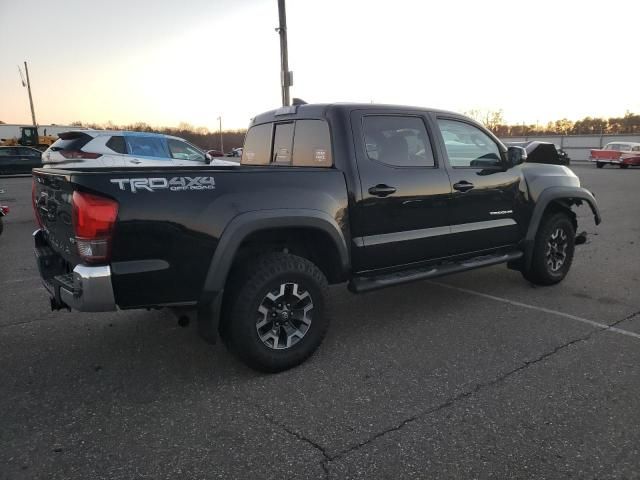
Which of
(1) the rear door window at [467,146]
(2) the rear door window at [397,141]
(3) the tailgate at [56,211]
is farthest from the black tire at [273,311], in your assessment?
(1) the rear door window at [467,146]

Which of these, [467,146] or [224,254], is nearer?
[224,254]

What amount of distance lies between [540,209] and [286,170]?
10.0ft

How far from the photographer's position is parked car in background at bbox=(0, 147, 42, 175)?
70.1 ft

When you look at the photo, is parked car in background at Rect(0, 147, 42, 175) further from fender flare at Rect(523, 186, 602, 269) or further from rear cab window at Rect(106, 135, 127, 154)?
fender flare at Rect(523, 186, 602, 269)

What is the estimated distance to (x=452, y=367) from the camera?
343 cm

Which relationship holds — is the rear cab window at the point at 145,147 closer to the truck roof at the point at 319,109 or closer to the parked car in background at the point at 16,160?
the truck roof at the point at 319,109

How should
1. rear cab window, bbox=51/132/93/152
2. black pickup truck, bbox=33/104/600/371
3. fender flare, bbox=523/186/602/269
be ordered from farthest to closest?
rear cab window, bbox=51/132/93/152, fender flare, bbox=523/186/602/269, black pickup truck, bbox=33/104/600/371

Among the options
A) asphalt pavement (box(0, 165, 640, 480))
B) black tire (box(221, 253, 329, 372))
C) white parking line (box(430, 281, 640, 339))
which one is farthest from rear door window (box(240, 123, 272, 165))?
white parking line (box(430, 281, 640, 339))

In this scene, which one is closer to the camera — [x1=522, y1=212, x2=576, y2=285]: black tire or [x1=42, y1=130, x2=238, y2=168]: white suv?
[x1=522, y1=212, x2=576, y2=285]: black tire

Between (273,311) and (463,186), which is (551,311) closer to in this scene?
(463,186)

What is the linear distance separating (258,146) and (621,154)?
31148 mm

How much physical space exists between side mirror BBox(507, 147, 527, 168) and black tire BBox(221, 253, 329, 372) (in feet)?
8.34

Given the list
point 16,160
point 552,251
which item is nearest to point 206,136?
point 16,160

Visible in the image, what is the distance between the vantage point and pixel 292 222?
10.9 ft
